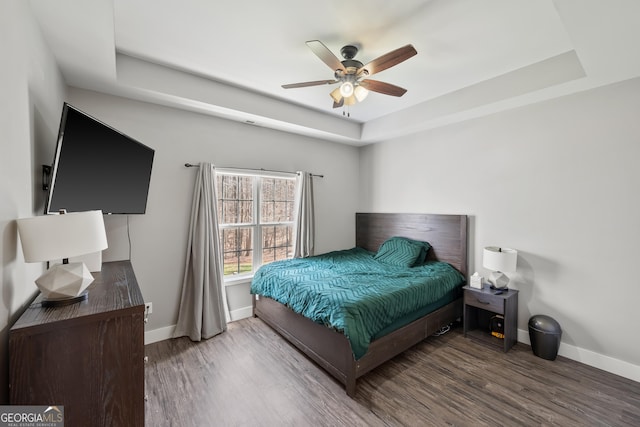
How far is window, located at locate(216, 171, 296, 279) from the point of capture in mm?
3445

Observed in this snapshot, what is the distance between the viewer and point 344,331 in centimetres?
199

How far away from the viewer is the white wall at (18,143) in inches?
42.1

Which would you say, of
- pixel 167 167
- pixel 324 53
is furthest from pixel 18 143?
pixel 324 53

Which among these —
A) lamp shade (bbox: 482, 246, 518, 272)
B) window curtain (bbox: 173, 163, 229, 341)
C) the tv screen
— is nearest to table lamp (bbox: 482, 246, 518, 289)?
lamp shade (bbox: 482, 246, 518, 272)

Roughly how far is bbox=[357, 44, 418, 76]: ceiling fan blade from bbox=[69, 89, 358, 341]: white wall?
1.85m

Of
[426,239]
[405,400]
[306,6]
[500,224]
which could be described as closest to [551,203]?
[500,224]

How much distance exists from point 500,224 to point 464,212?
42cm

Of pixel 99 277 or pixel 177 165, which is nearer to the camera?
pixel 99 277

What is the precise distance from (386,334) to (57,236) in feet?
7.56

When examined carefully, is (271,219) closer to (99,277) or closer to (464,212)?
(99,277)

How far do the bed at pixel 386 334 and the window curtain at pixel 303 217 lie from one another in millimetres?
929

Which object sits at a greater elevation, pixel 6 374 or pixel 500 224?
pixel 500 224

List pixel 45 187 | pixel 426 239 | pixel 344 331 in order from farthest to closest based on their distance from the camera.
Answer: pixel 426 239
pixel 344 331
pixel 45 187

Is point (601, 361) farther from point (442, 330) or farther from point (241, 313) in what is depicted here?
point (241, 313)
